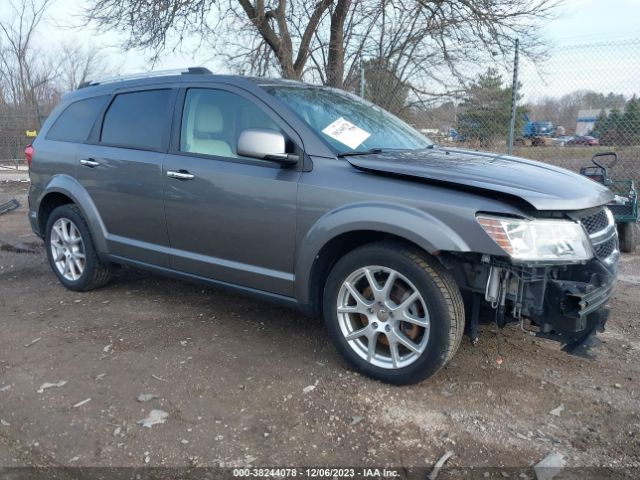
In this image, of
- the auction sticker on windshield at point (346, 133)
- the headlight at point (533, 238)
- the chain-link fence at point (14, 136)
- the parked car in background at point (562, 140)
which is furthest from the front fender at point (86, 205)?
the chain-link fence at point (14, 136)

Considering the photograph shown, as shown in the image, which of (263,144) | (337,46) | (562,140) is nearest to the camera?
(263,144)

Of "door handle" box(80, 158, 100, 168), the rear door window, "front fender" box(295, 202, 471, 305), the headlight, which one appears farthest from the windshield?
"door handle" box(80, 158, 100, 168)

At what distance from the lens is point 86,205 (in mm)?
4598

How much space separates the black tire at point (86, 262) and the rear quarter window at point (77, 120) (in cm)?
63

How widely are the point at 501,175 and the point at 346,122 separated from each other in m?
1.17

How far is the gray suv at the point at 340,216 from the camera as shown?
2.74 meters

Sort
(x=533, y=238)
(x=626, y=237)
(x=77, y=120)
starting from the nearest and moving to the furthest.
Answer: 1. (x=533, y=238)
2. (x=77, y=120)
3. (x=626, y=237)

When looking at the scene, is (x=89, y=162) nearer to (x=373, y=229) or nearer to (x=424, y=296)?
(x=373, y=229)

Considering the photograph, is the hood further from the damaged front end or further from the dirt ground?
the dirt ground

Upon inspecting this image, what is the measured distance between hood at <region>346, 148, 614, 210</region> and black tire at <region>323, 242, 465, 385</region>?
434mm

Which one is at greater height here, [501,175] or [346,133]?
[346,133]

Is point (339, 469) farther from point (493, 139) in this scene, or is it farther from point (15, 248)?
point (493, 139)

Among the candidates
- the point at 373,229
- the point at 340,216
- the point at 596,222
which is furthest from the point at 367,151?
the point at 596,222

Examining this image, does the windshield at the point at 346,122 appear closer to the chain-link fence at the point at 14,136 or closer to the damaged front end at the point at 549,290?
the damaged front end at the point at 549,290
